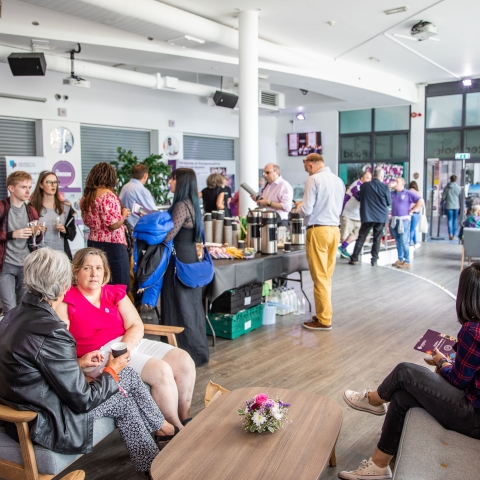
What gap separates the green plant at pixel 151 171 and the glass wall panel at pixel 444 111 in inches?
258

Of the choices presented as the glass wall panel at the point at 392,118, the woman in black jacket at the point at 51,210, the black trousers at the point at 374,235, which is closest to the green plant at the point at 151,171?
the black trousers at the point at 374,235

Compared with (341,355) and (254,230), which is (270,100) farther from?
(341,355)

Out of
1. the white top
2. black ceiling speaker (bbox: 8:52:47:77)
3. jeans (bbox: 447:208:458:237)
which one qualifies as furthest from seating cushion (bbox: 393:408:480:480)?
jeans (bbox: 447:208:458:237)

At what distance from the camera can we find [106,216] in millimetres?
4285

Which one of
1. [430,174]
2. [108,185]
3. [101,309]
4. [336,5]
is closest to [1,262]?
[108,185]

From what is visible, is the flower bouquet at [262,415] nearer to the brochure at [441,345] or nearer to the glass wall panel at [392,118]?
the brochure at [441,345]

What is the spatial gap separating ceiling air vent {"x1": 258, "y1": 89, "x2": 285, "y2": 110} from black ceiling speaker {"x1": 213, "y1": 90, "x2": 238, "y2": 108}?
1076 mm

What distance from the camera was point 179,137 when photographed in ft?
40.2

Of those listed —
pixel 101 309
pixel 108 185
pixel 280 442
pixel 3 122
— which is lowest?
pixel 280 442

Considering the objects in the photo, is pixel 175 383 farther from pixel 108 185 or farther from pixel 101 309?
pixel 108 185

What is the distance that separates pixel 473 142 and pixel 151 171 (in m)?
7.48

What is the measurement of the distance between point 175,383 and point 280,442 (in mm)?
800

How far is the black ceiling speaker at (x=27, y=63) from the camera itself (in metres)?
7.20

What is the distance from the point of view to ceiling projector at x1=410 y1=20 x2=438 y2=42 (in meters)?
7.70
